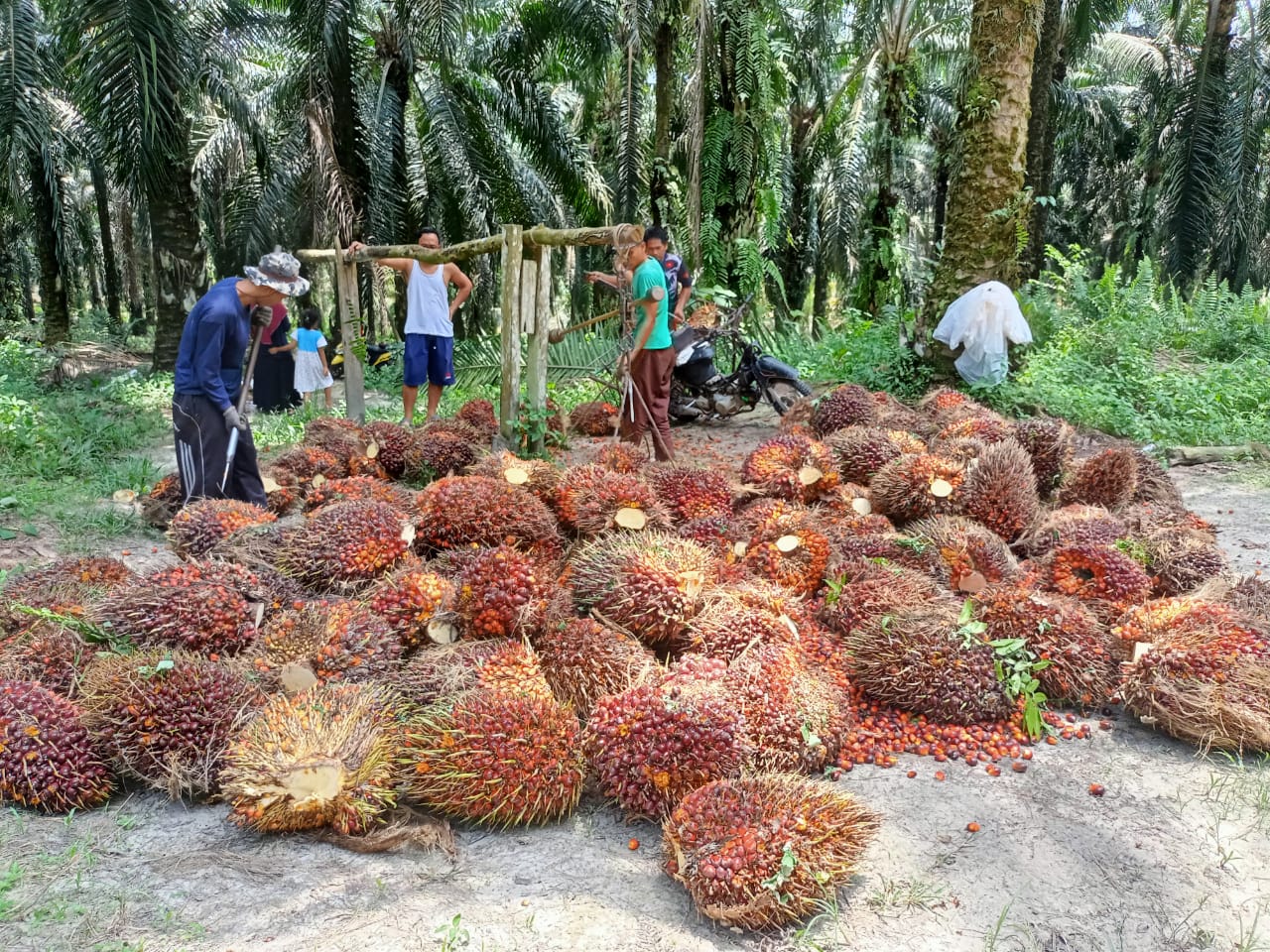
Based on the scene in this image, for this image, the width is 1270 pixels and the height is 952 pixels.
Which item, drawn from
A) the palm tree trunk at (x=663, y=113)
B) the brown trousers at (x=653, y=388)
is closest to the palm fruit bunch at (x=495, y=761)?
the brown trousers at (x=653, y=388)

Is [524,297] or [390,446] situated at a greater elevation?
[524,297]

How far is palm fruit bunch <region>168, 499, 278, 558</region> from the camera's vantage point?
3.71 metres

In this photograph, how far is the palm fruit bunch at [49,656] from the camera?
2781mm

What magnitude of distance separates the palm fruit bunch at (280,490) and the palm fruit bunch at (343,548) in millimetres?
1536

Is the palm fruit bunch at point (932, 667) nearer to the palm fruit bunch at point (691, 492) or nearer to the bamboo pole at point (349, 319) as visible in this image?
the palm fruit bunch at point (691, 492)

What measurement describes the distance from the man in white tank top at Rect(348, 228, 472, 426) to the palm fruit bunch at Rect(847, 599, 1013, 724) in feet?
15.0

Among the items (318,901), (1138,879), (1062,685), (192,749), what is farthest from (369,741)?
(1062,685)

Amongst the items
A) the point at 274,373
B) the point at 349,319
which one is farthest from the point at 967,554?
the point at 274,373

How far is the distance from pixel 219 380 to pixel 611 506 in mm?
2284

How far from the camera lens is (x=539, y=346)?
5.52 m

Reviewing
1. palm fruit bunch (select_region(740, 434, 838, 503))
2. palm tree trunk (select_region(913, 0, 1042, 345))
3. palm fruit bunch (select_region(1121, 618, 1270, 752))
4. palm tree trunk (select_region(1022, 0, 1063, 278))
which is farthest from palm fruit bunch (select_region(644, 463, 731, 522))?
palm tree trunk (select_region(1022, 0, 1063, 278))

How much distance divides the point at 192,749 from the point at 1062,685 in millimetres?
2868

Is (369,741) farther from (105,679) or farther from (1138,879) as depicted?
(1138,879)

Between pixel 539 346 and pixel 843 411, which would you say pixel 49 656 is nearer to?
pixel 539 346
